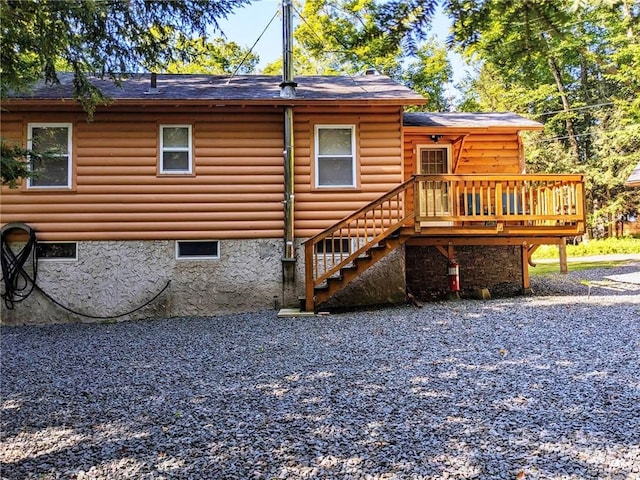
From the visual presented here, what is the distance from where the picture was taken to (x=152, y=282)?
865 centimetres

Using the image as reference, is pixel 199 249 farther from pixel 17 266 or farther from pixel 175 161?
pixel 17 266

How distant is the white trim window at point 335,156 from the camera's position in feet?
29.3

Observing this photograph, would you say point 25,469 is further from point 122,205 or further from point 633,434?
point 122,205

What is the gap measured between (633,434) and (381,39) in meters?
3.11

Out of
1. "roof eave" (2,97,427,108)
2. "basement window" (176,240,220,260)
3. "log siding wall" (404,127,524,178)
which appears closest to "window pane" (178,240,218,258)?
"basement window" (176,240,220,260)

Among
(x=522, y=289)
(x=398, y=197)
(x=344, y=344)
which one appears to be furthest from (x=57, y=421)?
(x=522, y=289)

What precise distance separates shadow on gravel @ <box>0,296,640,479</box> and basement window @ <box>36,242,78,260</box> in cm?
228

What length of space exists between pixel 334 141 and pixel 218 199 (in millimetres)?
2706

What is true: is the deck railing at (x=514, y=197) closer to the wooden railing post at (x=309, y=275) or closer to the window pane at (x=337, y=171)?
the window pane at (x=337, y=171)

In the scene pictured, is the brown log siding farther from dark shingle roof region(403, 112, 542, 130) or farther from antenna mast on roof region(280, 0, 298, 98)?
dark shingle roof region(403, 112, 542, 130)

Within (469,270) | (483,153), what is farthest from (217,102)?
(469,270)

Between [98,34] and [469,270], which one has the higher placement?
[98,34]

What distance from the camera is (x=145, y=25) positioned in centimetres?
437

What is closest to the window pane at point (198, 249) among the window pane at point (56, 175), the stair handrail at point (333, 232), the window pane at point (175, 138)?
the window pane at point (175, 138)
